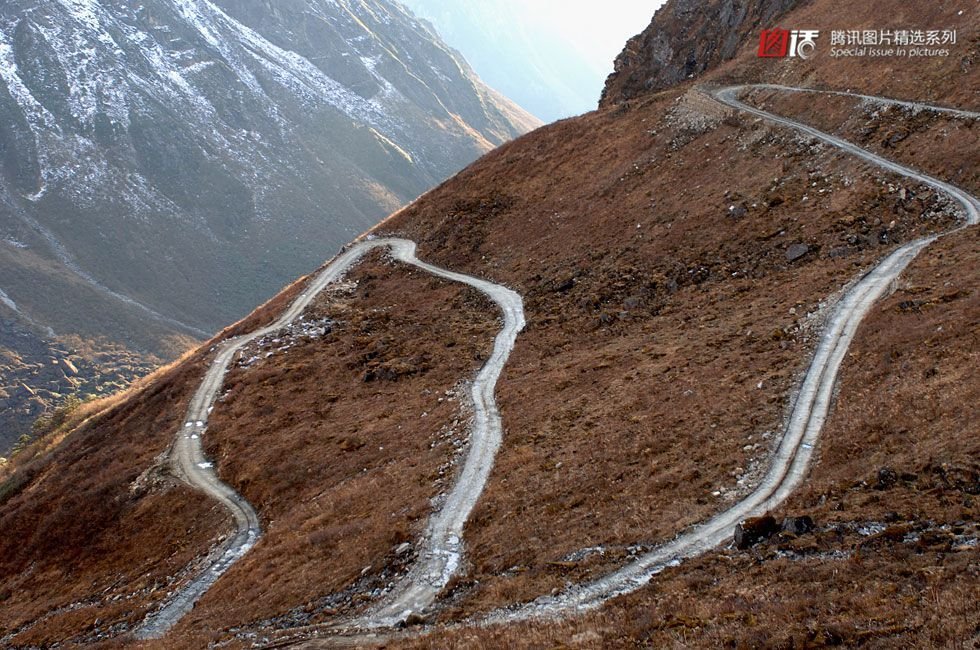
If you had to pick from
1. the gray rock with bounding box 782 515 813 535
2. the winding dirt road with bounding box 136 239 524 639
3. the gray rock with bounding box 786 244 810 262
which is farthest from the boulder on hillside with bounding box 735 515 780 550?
the gray rock with bounding box 786 244 810 262

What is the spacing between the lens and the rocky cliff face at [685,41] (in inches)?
3095

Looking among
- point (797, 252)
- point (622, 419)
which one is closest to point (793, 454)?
point (622, 419)

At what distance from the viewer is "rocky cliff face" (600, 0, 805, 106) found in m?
78.6

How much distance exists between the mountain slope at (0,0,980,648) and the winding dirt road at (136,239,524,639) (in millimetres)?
724

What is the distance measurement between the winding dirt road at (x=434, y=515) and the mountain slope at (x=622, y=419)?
72 cm

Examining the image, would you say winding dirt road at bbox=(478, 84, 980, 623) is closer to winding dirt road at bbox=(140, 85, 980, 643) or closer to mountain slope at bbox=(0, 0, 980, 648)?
winding dirt road at bbox=(140, 85, 980, 643)

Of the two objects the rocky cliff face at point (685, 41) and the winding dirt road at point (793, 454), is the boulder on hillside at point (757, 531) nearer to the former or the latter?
the winding dirt road at point (793, 454)

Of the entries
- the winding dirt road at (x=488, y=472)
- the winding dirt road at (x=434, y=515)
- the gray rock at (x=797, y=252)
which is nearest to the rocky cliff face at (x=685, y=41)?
the winding dirt road at (x=488, y=472)

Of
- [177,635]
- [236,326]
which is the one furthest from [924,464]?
[236,326]

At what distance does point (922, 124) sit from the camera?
45.1 meters

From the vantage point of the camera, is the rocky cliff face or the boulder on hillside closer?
the boulder on hillside

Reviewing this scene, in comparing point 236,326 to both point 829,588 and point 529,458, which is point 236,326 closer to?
point 529,458

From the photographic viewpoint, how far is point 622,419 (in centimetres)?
2834

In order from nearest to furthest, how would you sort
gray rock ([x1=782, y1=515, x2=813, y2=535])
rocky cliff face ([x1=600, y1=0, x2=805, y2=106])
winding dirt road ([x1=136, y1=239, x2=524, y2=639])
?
gray rock ([x1=782, y1=515, x2=813, y2=535]) < winding dirt road ([x1=136, y1=239, x2=524, y2=639]) < rocky cliff face ([x1=600, y1=0, x2=805, y2=106])
